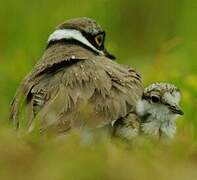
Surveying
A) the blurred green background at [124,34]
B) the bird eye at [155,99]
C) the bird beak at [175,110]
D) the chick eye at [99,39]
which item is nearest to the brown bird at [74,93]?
the bird eye at [155,99]

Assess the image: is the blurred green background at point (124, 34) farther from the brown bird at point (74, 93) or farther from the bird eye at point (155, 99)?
the bird eye at point (155, 99)

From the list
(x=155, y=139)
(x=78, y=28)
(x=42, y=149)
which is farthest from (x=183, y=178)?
(x=78, y=28)

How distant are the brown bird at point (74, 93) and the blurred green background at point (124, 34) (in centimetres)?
183

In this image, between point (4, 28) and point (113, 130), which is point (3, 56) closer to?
point (4, 28)

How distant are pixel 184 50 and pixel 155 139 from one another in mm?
6726

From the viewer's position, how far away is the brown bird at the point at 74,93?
8.60m

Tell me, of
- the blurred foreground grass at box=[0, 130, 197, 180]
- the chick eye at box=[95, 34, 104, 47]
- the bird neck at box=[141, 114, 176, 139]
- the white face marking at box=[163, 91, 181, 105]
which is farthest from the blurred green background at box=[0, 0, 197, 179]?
the blurred foreground grass at box=[0, 130, 197, 180]

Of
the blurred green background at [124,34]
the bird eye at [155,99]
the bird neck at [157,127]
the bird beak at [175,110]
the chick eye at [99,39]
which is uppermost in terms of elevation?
the blurred green background at [124,34]

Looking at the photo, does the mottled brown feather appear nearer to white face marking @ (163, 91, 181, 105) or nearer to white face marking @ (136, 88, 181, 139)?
white face marking @ (136, 88, 181, 139)

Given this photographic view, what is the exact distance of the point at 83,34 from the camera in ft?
33.8

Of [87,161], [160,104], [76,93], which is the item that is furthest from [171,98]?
[87,161]

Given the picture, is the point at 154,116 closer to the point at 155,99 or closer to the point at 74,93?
the point at 155,99

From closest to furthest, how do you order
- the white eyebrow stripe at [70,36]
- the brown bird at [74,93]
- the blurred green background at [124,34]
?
the brown bird at [74,93], the white eyebrow stripe at [70,36], the blurred green background at [124,34]

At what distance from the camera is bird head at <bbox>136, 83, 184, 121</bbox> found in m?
9.00
